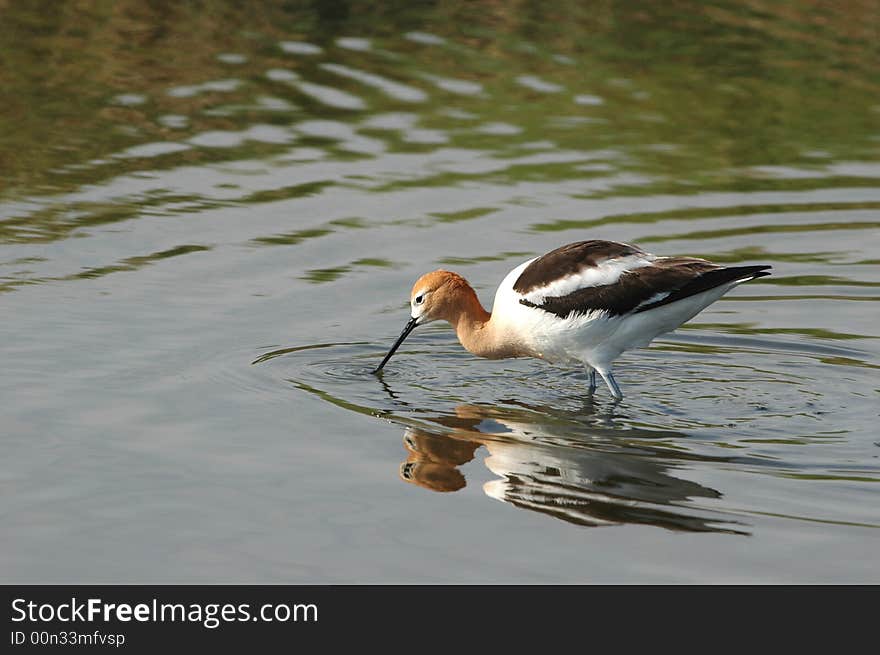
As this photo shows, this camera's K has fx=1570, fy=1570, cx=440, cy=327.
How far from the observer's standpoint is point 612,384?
1116 centimetres

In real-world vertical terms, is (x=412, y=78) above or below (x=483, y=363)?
above

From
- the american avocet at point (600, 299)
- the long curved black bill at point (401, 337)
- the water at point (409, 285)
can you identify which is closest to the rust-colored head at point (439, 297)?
the long curved black bill at point (401, 337)

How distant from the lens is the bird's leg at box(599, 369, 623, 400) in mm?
11125

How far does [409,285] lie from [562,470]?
4161 mm

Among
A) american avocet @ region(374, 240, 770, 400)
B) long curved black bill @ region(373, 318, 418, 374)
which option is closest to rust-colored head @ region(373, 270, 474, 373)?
long curved black bill @ region(373, 318, 418, 374)

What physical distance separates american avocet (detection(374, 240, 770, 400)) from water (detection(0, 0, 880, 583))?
39cm

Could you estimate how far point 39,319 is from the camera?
1194cm

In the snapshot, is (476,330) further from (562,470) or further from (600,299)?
(562,470)

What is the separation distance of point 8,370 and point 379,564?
397cm

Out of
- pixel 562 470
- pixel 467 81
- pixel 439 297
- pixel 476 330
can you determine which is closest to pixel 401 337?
pixel 439 297

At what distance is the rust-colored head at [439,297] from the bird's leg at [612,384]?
116cm

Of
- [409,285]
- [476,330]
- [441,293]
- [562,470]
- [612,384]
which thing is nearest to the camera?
[562,470]

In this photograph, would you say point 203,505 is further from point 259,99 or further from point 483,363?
point 259,99
